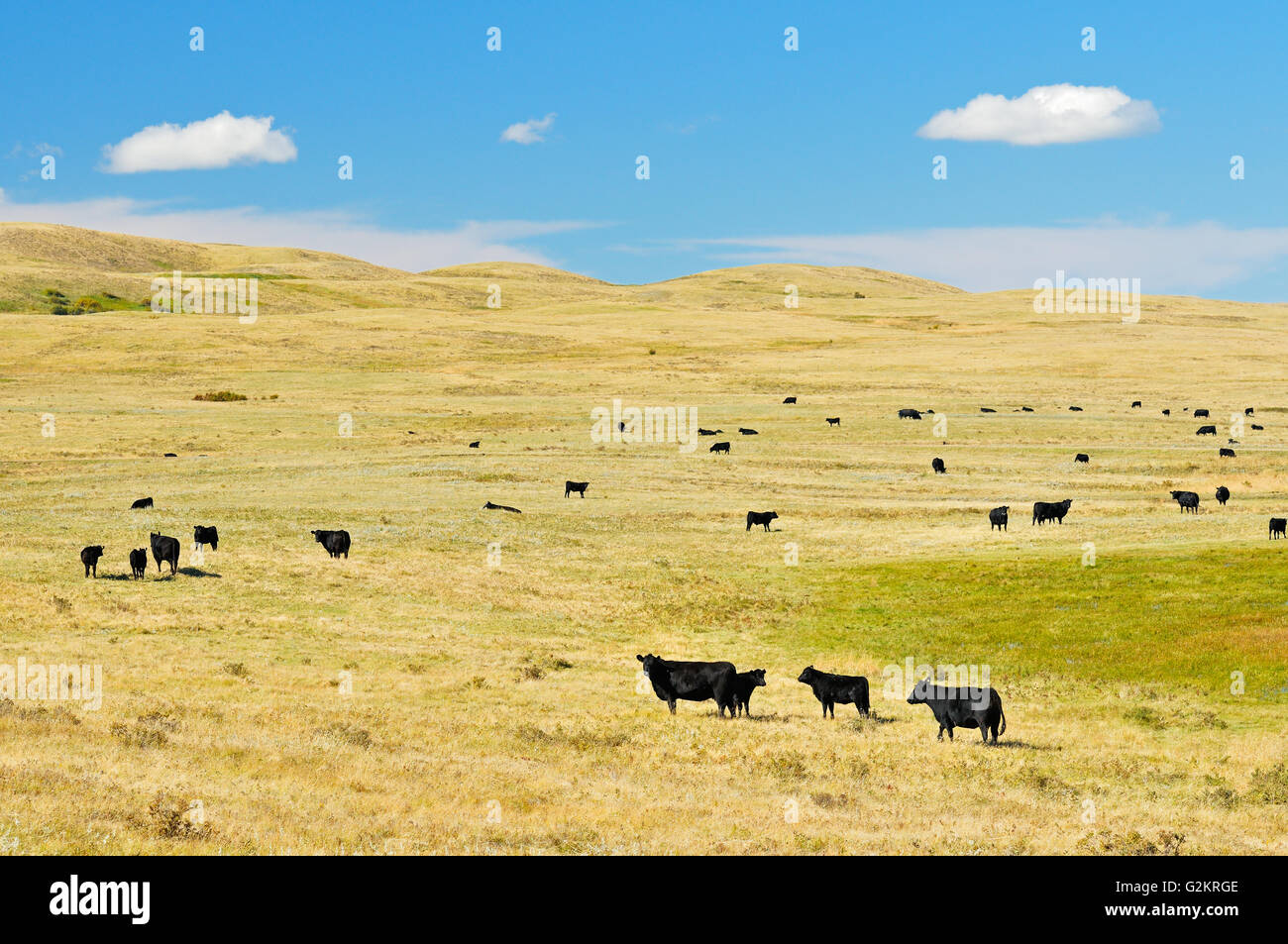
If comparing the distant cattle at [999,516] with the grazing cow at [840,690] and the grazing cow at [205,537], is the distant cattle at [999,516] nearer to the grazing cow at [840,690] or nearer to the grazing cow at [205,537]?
the grazing cow at [840,690]

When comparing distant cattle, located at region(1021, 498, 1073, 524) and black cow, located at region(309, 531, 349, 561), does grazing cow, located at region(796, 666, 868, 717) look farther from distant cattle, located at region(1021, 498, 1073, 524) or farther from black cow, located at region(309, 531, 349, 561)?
distant cattle, located at region(1021, 498, 1073, 524)

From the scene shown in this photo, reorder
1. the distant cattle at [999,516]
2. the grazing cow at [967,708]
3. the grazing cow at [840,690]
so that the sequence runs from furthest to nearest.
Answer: the distant cattle at [999,516] → the grazing cow at [840,690] → the grazing cow at [967,708]

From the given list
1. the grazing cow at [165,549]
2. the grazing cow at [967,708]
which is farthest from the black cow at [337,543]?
the grazing cow at [967,708]

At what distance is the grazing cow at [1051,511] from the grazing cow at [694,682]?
102 feet

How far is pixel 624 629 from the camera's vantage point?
33250mm

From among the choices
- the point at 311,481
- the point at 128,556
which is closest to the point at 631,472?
the point at 311,481

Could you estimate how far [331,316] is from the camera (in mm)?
161875

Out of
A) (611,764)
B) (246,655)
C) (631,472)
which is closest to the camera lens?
(611,764)

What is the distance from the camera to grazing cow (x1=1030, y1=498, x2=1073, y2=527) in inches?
2002

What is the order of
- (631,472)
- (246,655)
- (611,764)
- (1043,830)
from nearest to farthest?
(1043,830) < (611,764) < (246,655) < (631,472)

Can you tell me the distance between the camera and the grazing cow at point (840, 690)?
955 inches
